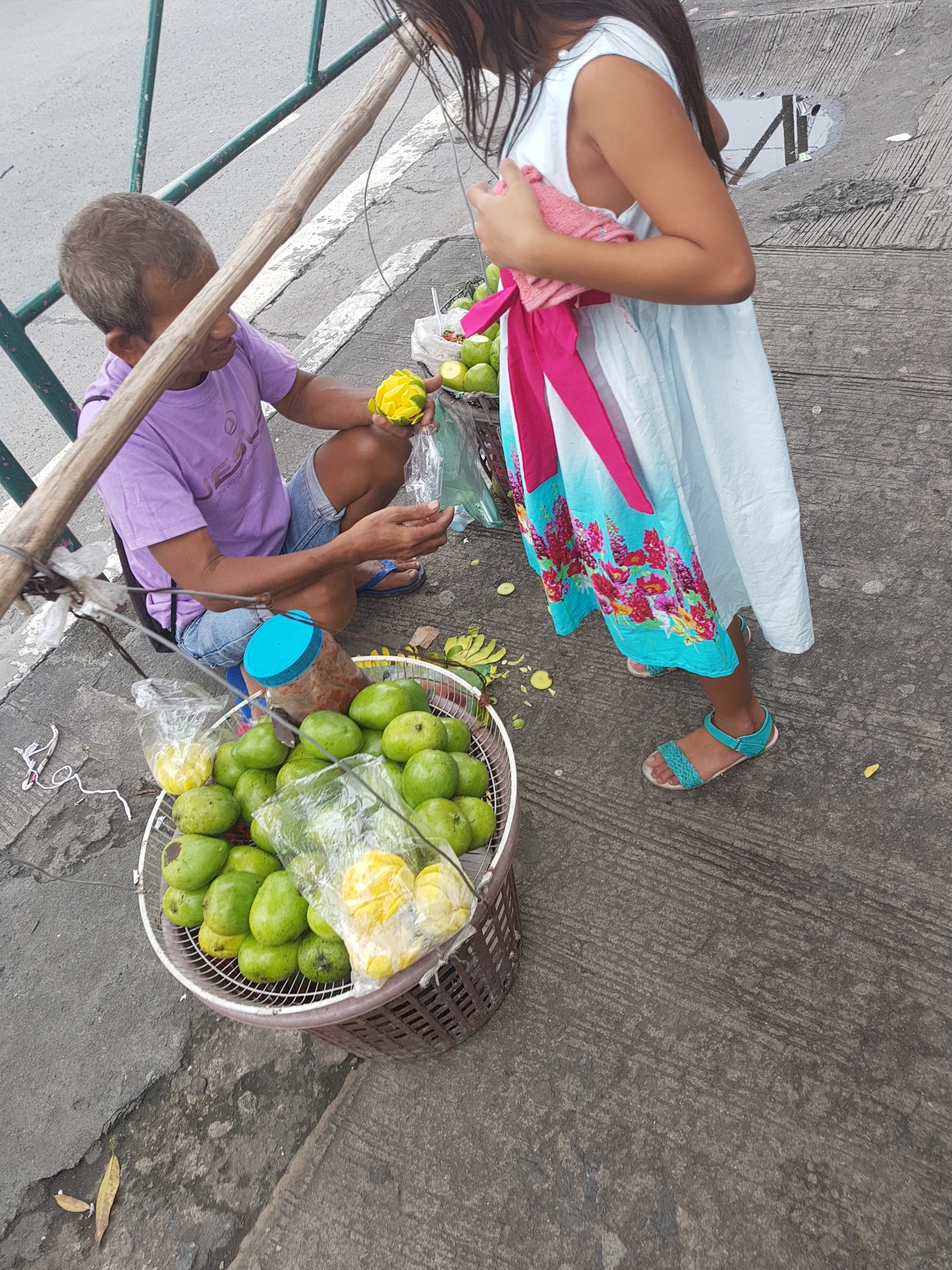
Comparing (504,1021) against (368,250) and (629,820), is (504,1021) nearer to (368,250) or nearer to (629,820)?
(629,820)

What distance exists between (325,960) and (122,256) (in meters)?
1.60

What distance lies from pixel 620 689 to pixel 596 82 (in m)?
1.68

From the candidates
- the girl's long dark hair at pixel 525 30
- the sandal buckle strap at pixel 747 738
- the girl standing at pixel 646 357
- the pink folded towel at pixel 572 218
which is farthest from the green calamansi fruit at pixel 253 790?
the girl's long dark hair at pixel 525 30

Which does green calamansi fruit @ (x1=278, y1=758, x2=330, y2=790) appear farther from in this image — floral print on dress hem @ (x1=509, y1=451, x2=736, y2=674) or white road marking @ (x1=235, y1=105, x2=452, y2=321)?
white road marking @ (x1=235, y1=105, x2=452, y2=321)

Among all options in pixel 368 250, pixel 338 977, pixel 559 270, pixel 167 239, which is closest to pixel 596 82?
pixel 559 270

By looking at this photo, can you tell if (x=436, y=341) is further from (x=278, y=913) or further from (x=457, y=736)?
(x=278, y=913)


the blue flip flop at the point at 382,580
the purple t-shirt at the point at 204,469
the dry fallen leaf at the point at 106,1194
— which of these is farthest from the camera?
the blue flip flop at the point at 382,580

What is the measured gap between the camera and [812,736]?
234cm

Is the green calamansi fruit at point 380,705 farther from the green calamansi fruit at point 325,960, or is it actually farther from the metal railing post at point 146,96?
the metal railing post at point 146,96

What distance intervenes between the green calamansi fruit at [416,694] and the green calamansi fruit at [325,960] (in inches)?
21.4

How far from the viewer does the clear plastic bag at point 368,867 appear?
1.58 m

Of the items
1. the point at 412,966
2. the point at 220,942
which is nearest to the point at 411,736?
the point at 412,966

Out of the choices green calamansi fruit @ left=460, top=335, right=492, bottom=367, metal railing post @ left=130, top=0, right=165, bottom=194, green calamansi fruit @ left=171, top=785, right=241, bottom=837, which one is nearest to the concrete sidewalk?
green calamansi fruit @ left=171, top=785, right=241, bottom=837

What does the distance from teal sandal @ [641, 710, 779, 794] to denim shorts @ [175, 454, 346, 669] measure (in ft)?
3.83
